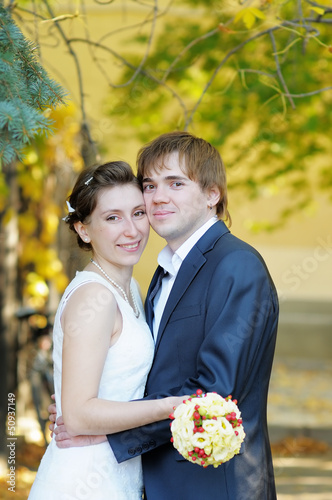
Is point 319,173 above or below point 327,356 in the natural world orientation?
above

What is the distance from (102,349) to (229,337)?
0.50 m

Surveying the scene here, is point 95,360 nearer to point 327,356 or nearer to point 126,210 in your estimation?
point 126,210

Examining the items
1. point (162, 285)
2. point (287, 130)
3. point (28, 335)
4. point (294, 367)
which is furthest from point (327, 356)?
point (162, 285)

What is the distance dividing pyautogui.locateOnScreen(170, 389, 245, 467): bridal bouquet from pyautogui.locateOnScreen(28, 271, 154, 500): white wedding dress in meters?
0.51

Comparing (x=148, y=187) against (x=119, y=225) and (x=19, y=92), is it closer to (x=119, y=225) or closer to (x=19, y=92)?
(x=119, y=225)

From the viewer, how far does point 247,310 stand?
248 cm

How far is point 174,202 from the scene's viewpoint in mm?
2801

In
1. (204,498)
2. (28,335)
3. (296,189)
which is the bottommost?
(204,498)

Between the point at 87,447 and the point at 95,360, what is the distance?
0.40 m

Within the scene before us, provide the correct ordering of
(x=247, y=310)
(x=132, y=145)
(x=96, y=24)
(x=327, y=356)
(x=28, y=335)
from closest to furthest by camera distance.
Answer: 1. (x=247, y=310)
2. (x=28, y=335)
3. (x=96, y=24)
4. (x=132, y=145)
5. (x=327, y=356)

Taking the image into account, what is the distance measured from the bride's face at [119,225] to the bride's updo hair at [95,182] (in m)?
0.02

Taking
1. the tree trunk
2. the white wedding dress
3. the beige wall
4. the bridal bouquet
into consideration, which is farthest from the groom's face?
the tree trunk

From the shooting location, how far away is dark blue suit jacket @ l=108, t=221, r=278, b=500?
2.45 meters

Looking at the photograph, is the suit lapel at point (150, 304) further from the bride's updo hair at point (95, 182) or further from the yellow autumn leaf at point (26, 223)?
the yellow autumn leaf at point (26, 223)
